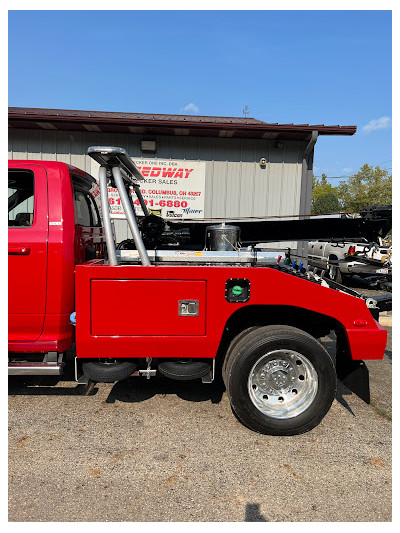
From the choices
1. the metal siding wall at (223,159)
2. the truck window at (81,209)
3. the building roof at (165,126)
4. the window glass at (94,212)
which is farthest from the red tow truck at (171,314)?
the metal siding wall at (223,159)

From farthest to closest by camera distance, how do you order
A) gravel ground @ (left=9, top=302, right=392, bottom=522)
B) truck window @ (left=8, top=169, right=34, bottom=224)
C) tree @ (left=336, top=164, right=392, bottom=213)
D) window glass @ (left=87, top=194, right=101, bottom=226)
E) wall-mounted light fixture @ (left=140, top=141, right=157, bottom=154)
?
1. tree @ (left=336, top=164, right=392, bottom=213)
2. wall-mounted light fixture @ (left=140, top=141, right=157, bottom=154)
3. window glass @ (left=87, top=194, right=101, bottom=226)
4. truck window @ (left=8, top=169, right=34, bottom=224)
5. gravel ground @ (left=9, top=302, right=392, bottom=522)

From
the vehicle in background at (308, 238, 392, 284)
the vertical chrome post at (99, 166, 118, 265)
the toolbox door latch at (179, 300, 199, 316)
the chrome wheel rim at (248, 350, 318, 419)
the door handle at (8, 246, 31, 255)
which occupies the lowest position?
the chrome wheel rim at (248, 350, 318, 419)

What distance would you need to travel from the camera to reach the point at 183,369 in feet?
9.90

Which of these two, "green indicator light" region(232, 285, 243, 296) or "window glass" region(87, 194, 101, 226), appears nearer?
"green indicator light" region(232, 285, 243, 296)

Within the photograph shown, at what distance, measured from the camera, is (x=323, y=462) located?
2.69 m

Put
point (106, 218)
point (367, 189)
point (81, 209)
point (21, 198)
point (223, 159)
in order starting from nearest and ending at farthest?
point (106, 218) → point (21, 198) → point (81, 209) → point (223, 159) → point (367, 189)

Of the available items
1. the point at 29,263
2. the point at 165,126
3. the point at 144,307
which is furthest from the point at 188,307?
the point at 165,126

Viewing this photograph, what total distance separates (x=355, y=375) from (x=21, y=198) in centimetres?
354

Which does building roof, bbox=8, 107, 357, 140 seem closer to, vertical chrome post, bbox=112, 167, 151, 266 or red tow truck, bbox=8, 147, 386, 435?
red tow truck, bbox=8, 147, 386, 435

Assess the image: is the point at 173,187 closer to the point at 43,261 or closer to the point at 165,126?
the point at 165,126

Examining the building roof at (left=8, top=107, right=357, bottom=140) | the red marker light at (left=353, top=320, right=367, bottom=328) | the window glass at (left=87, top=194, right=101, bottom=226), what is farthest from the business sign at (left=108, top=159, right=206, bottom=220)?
the red marker light at (left=353, top=320, right=367, bottom=328)

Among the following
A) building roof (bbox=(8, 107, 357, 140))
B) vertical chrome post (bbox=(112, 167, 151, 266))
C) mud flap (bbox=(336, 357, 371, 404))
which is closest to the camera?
vertical chrome post (bbox=(112, 167, 151, 266))

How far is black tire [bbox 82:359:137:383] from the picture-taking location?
298cm

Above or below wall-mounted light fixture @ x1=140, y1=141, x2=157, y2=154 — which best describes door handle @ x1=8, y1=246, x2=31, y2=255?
below
